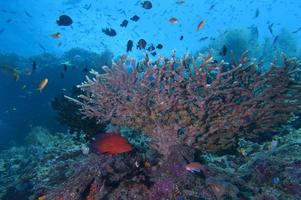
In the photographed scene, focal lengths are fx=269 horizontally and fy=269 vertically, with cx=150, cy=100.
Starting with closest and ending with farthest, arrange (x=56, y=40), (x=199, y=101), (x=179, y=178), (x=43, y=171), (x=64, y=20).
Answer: (x=179, y=178), (x=199, y=101), (x=43, y=171), (x=64, y=20), (x=56, y=40)

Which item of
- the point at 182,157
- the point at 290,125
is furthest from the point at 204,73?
the point at 290,125

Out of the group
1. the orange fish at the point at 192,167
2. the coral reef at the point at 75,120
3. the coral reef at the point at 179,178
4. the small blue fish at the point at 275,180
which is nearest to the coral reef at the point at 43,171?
the coral reef at the point at 179,178

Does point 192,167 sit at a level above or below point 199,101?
below

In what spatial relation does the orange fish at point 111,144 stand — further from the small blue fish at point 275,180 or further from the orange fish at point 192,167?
the small blue fish at point 275,180

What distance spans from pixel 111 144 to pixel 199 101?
1.80 m

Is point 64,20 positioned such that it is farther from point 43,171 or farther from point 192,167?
point 192,167

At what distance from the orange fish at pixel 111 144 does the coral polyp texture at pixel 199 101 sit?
109 cm

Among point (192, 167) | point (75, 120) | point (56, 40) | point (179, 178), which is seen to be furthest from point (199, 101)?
point (56, 40)

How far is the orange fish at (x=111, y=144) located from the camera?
4375mm

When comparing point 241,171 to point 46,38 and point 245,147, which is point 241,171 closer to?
point 245,147

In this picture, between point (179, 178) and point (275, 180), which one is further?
point (275, 180)

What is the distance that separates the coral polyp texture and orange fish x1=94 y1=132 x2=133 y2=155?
1.09 m

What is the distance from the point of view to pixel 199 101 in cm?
498

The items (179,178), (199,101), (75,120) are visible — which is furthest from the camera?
(75,120)
